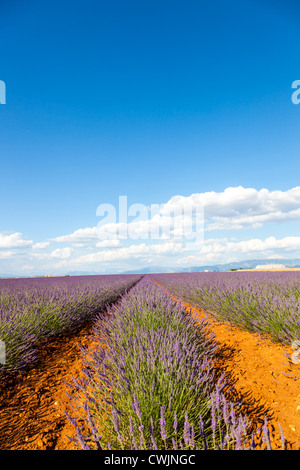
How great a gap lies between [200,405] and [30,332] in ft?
7.94

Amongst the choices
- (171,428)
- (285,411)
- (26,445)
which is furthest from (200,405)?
(26,445)

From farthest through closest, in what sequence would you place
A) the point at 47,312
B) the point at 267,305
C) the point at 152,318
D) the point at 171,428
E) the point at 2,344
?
1. the point at 47,312
2. the point at 267,305
3. the point at 152,318
4. the point at 2,344
5. the point at 171,428

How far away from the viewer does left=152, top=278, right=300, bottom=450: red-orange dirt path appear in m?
1.64

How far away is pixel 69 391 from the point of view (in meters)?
2.25

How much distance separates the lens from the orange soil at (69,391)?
1611 millimetres

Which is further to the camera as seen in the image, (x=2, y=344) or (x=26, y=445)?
(x=2, y=344)

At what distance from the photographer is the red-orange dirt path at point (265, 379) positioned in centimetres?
164

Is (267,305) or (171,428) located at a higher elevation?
(267,305)

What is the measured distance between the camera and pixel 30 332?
2.96 m

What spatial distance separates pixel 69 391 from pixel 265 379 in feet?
6.25

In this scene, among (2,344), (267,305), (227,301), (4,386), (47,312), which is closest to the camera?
(4,386)

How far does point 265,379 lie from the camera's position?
227cm

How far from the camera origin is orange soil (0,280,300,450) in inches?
63.4
